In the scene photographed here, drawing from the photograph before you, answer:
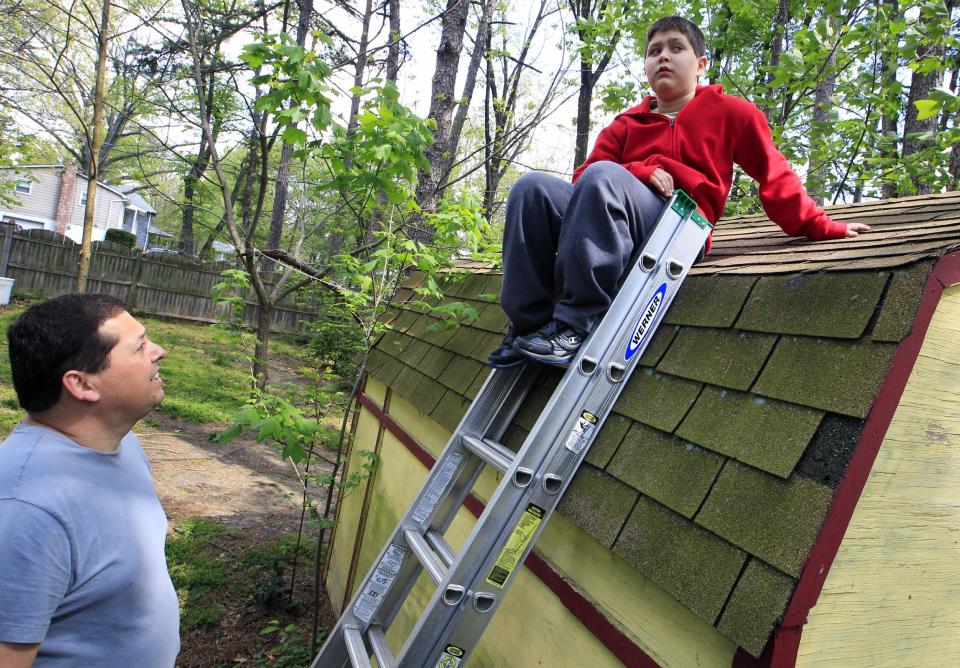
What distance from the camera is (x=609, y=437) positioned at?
200cm

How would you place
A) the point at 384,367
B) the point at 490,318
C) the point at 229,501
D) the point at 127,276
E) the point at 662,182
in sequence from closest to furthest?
the point at 662,182 < the point at 490,318 < the point at 384,367 < the point at 229,501 < the point at 127,276

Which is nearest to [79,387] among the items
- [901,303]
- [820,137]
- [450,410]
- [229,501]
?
[450,410]

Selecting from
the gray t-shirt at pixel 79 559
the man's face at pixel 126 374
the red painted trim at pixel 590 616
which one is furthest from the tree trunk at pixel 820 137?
the gray t-shirt at pixel 79 559

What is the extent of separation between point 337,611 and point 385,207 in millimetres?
3540

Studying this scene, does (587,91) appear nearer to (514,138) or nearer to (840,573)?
(514,138)

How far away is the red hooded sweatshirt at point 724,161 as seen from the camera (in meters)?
2.28

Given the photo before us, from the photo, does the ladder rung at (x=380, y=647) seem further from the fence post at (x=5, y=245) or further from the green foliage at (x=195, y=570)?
the fence post at (x=5, y=245)

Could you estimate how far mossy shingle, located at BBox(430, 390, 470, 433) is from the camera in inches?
128

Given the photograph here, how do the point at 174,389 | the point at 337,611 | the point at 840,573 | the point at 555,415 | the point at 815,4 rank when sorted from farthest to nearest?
the point at 174,389 < the point at 815,4 < the point at 337,611 < the point at 555,415 < the point at 840,573

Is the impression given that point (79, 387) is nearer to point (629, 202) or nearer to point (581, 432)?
point (581, 432)

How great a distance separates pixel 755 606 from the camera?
52.1 inches

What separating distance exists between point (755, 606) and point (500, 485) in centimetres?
73

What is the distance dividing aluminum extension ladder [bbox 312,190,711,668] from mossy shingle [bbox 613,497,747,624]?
12.1 inches

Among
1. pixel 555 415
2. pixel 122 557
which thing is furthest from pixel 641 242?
pixel 122 557
